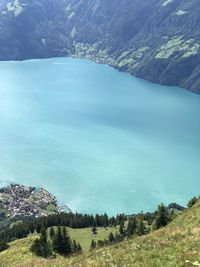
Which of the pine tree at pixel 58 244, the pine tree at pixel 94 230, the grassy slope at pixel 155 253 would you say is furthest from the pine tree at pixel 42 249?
the pine tree at pixel 94 230

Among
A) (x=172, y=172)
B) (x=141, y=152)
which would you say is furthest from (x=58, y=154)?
(x=172, y=172)

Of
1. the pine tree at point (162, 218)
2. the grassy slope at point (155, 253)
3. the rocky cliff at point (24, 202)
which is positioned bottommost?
the rocky cliff at point (24, 202)

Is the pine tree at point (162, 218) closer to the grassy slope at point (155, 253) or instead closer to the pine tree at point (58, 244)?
the pine tree at point (58, 244)

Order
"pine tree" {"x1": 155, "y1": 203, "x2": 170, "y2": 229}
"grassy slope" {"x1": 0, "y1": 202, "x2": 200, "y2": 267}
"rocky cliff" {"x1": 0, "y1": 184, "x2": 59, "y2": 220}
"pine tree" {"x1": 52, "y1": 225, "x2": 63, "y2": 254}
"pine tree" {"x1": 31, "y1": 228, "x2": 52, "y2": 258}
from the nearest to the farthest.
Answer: "grassy slope" {"x1": 0, "y1": 202, "x2": 200, "y2": 267}
"pine tree" {"x1": 31, "y1": 228, "x2": 52, "y2": 258}
"pine tree" {"x1": 52, "y1": 225, "x2": 63, "y2": 254}
"pine tree" {"x1": 155, "y1": 203, "x2": 170, "y2": 229}
"rocky cliff" {"x1": 0, "y1": 184, "x2": 59, "y2": 220}

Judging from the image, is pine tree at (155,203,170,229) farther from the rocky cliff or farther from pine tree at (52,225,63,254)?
the rocky cliff

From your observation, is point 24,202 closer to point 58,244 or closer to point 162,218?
point 162,218

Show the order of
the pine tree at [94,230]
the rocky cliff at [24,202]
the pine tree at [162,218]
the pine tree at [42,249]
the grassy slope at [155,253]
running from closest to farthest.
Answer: the grassy slope at [155,253]
the pine tree at [42,249]
the pine tree at [162,218]
the pine tree at [94,230]
the rocky cliff at [24,202]

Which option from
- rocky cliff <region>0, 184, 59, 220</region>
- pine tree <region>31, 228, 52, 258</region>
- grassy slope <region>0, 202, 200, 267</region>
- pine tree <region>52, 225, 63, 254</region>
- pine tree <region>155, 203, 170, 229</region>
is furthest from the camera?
rocky cliff <region>0, 184, 59, 220</region>

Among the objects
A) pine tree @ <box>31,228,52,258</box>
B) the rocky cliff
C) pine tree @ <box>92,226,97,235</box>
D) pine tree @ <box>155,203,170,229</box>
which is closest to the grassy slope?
pine tree @ <box>31,228,52,258</box>

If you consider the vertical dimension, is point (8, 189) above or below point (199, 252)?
below

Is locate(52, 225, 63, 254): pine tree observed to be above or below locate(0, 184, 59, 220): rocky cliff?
above

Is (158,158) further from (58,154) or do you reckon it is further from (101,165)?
(58,154)
